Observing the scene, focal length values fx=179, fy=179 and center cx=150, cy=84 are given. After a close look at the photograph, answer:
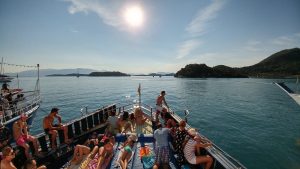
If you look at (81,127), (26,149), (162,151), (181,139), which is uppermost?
(181,139)

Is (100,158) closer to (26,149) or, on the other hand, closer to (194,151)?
(26,149)

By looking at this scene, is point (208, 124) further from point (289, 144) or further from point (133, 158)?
point (133, 158)

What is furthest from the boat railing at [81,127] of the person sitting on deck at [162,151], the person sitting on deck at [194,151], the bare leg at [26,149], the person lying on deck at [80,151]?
the person sitting on deck at [194,151]

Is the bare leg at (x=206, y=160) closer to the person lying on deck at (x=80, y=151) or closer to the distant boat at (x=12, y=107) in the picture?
the person lying on deck at (x=80, y=151)

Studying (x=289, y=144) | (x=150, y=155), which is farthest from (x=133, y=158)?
(x=289, y=144)

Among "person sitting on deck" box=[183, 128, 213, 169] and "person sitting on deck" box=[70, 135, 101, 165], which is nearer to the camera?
"person sitting on deck" box=[183, 128, 213, 169]

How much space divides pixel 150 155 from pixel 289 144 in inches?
575

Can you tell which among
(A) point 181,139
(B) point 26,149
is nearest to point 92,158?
(B) point 26,149

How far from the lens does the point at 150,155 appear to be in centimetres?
761

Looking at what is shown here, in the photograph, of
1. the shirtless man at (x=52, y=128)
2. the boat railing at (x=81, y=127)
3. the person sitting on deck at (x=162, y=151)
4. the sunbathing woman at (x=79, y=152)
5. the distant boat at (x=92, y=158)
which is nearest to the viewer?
the distant boat at (x=92, y=158)

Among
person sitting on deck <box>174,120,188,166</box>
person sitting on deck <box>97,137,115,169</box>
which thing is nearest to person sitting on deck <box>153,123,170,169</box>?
person sitting on deck <box>174,120,188,166</box>

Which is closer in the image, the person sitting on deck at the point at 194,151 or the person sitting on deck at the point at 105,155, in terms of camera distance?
the person sitting on deck at the point at 194,151

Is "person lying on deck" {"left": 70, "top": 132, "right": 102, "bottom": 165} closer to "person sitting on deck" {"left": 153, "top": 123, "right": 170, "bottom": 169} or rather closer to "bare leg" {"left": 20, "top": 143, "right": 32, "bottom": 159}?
"bare leg" {"left": 20, "top": 143, "right": 32, "bottom": 159}

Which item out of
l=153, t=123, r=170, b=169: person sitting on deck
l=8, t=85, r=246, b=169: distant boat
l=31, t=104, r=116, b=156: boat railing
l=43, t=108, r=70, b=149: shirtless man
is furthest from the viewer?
l=43, t=108, r=70, b=149: shirtless man
